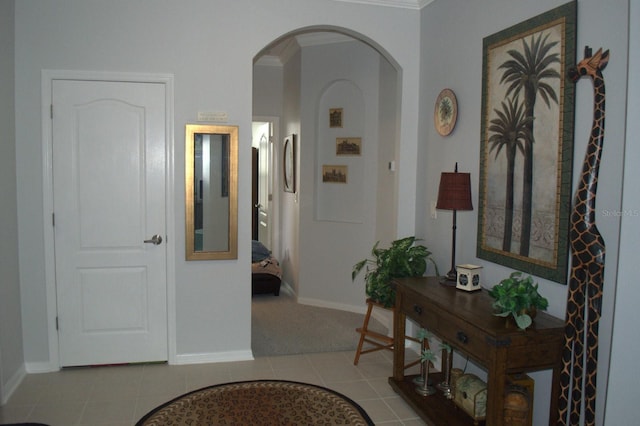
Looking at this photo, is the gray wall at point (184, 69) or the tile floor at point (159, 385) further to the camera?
the gray wall at point (184, 69)

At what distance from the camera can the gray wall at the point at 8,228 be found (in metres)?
3.25

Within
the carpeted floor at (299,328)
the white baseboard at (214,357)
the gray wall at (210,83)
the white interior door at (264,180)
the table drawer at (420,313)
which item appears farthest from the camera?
the white interior door at (264,180)

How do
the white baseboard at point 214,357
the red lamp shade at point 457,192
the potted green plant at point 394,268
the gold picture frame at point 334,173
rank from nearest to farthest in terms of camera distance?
the red lamp shade at point 457,192, the potted green plant at point 394,268, the white baseboard at point 214,357, the gold picture frame at point 334,173

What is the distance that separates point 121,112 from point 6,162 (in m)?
0.81

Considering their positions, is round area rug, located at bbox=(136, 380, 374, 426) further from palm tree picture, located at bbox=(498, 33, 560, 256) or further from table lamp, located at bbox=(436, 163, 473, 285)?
palm tree picture, located at bbox=(498, 33, 560, 256)

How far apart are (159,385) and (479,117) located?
279 centimetres

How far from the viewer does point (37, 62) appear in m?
3.50

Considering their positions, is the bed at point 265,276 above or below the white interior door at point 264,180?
below

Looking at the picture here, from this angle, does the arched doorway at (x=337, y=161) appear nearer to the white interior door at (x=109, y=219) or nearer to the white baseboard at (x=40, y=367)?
the white interior door at (x=109, y=219)

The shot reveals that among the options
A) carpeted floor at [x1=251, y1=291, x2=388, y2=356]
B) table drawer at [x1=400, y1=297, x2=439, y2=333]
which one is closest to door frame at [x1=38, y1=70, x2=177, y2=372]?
carpeted floor at [x1=251, y1=291, x2=388, y2=356]

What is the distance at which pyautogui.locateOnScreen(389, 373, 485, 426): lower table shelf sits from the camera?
284 centimetres

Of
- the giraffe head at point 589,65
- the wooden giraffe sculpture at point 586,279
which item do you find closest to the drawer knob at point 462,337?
the wooden giraffe sculpture at point 586,279

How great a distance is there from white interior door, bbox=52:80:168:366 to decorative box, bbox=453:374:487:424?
2178mm

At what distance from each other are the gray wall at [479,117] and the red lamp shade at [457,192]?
0.69 ft
